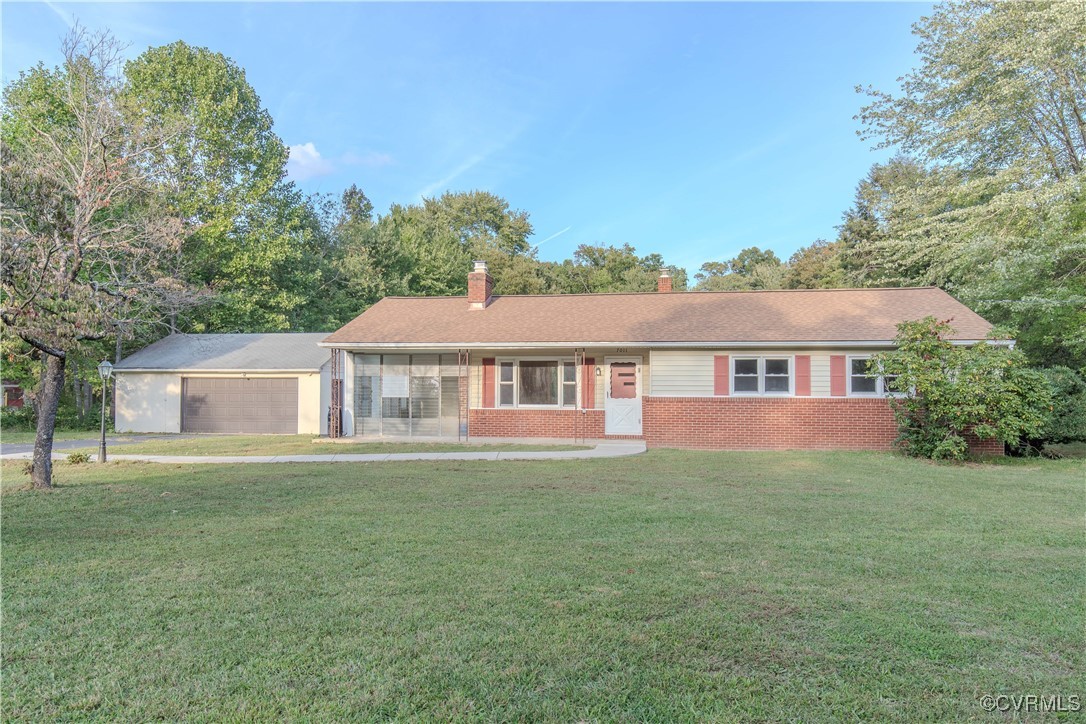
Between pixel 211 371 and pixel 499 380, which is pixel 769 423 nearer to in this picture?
pixel 499 380

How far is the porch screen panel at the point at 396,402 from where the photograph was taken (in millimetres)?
16688

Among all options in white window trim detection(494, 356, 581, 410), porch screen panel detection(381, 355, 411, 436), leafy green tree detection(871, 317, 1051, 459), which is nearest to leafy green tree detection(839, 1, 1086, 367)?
leafy green tree detection(871, 317, 1051, 459)

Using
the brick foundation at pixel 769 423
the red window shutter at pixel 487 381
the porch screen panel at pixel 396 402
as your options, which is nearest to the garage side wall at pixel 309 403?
the porch screen panel at pixel 396 402

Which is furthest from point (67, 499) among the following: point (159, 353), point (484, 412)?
point (159, 353)

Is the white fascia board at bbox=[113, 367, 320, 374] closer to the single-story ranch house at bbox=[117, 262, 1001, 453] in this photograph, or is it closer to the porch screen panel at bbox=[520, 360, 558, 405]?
the single-story ranch house at bbox=[117, 262, 1001, 453]

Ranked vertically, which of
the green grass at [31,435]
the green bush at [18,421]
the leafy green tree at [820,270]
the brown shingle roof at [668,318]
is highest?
the leafy green tree at [820,270]

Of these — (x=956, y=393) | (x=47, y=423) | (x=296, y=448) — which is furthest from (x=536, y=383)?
(x=47, y=423)

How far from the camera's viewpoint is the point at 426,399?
16.7 m

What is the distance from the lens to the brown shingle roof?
14398 millimetres

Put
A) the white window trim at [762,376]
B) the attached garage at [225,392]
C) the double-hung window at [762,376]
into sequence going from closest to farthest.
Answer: the white window trim at [762,376], the double-hung window at [762,376], the attached garage at [225,392]

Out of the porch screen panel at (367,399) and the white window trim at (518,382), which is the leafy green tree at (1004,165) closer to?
the white window trim at (518,382)

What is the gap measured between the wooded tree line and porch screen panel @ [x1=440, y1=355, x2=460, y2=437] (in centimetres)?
642

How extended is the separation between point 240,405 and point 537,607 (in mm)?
18451

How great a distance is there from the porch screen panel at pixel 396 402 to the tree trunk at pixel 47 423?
8.08 meters
